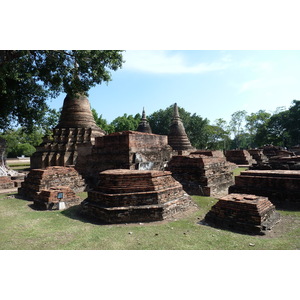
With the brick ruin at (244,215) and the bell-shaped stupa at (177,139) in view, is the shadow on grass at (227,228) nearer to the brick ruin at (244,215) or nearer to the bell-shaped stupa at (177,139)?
the brick ruin at (244,215)

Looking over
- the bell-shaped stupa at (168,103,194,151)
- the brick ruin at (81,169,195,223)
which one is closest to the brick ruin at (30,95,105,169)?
the bell-shaped stupa at (168,103,194,151)

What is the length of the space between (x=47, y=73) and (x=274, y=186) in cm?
875

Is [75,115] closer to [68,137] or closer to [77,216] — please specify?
[68,137]

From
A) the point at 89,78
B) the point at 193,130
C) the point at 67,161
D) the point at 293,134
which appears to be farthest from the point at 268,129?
the point at 89,78

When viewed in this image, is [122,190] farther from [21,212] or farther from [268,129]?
[268,129]

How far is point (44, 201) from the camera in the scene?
268 inches

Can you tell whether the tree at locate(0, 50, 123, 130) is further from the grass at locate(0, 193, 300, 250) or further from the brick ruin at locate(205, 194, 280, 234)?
the brick ruin at locate(205, 194, 280, 234)

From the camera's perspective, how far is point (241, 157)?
22.1 meters

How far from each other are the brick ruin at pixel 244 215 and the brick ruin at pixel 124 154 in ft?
16.9

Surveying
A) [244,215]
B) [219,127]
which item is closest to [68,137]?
[244,215]

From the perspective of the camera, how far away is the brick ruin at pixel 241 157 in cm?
2175

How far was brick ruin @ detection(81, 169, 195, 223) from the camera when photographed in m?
5.29

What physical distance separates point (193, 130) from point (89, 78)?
32539mm

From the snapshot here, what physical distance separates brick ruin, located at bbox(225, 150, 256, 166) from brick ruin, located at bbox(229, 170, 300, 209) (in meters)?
15.6
